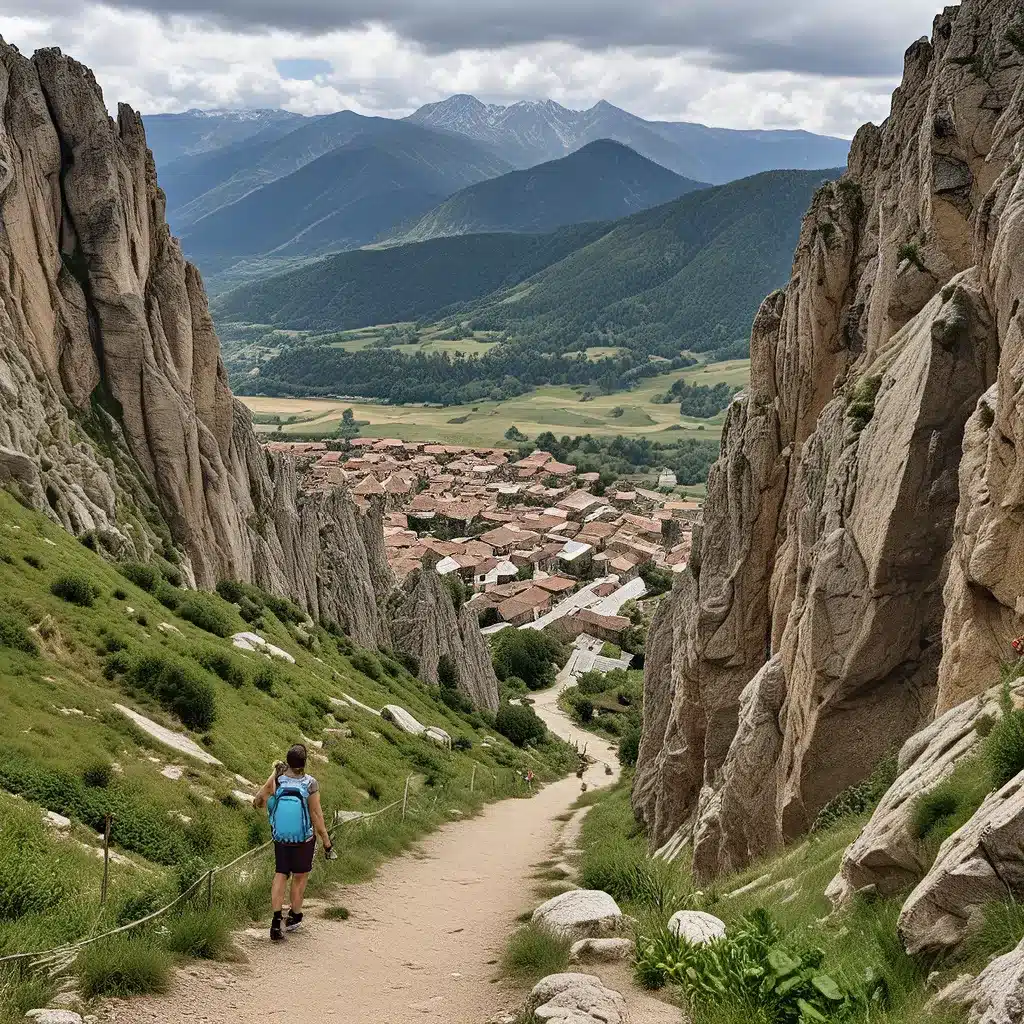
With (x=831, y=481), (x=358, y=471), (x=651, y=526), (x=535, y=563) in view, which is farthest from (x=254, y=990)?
(x=358, y=471)

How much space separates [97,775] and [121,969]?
8.95 m

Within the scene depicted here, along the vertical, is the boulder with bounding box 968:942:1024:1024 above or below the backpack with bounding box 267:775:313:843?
above

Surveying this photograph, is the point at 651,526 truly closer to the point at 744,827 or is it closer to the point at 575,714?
the point at 575,714

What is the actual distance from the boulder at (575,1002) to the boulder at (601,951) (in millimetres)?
1089

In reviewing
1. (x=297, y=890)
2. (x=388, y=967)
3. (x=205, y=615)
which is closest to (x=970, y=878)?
(x=388, y=967)

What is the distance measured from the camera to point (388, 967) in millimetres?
13070

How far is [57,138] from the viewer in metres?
41.5

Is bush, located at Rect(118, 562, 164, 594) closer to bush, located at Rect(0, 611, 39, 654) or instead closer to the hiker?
bush, located at Rect(0, 611, 39, 654)

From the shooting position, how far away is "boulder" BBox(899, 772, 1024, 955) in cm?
858

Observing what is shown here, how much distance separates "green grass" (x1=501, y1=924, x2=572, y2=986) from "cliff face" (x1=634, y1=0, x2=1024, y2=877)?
6467mm

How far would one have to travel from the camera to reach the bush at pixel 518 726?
2345 inches

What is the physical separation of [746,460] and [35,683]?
61.8 feet

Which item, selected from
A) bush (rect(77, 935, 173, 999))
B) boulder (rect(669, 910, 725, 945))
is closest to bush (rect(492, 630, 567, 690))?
boulder (rect(669, 910, 725, 945))

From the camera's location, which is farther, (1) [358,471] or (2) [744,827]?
(1) [358,471]
